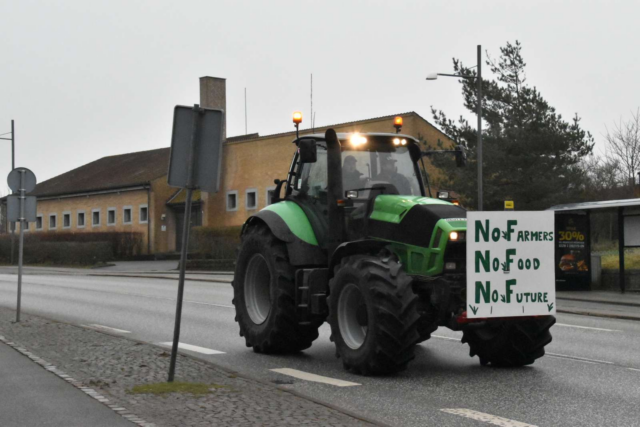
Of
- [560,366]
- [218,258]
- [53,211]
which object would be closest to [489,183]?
[218,258]

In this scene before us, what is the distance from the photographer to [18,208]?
661 inches

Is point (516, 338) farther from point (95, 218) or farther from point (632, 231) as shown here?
point (95, 218)

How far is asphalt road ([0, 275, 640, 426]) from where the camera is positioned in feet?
25.8

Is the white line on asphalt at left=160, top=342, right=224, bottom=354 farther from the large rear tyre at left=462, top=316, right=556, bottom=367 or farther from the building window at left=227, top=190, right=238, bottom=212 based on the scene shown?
the building window at left=227, top=190, right=238, bottom=212

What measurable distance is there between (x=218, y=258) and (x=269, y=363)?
3557cm

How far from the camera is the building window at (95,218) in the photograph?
69438 millimetres

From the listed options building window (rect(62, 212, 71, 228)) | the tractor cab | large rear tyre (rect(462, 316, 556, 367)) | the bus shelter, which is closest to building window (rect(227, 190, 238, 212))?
building window (rect(62, 212, 71, 228))

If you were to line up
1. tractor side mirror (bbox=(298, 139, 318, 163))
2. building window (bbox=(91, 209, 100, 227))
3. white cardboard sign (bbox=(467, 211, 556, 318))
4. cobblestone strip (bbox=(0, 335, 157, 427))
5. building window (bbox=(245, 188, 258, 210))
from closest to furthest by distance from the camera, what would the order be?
1. cobblestone strip (bbox=(0, 335, 157, 427))
2. white cardboard sign (bbox=(467, 211, 556, 318))
3. tractor side mirror (bbox=(298, 139, 318, 163))
4. building window (bbox=(245, 188, 258, 210))
5. building window (bbox=(91, 209, 100, 227))

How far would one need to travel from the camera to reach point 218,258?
46500 millimetres

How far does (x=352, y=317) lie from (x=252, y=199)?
4589 cm

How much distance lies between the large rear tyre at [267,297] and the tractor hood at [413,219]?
4.92ft

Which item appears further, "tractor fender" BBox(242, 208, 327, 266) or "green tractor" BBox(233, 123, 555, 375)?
"tractor fender" BBox(242, 208, 327, 266)

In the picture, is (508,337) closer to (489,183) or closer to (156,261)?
(489,183)

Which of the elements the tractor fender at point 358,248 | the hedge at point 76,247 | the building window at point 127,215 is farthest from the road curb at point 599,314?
the building window at point 127,215
